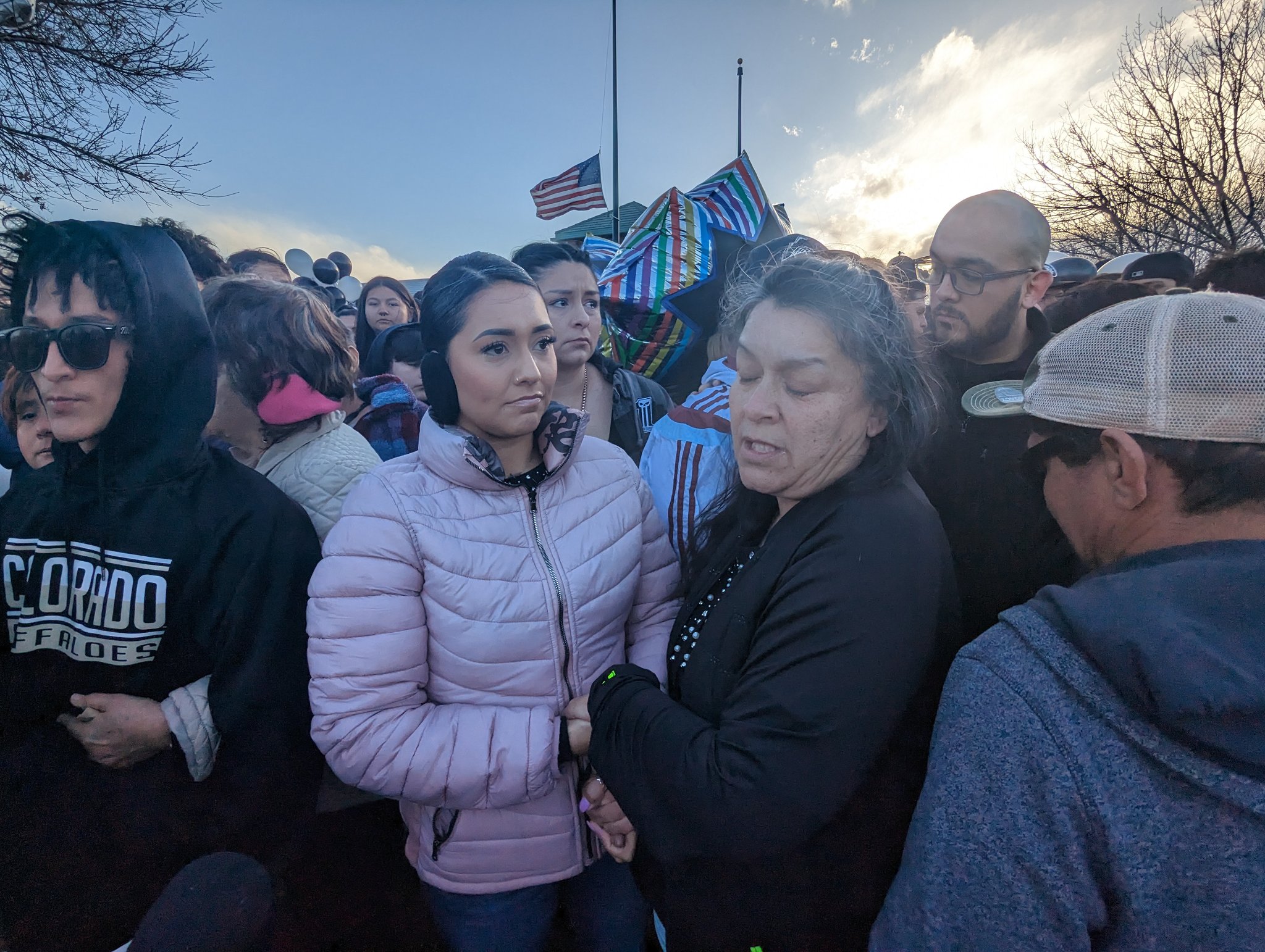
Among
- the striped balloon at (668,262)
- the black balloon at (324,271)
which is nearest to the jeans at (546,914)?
the striped balloon at (668,262)

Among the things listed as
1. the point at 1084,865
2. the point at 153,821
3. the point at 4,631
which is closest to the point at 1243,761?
the point at 1084,865

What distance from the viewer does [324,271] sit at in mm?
7062

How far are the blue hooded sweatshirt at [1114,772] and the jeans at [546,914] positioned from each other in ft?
3.62

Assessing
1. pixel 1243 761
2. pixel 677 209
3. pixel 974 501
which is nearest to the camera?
pixel 1243 761

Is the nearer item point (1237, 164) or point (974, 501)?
point (974, 501)

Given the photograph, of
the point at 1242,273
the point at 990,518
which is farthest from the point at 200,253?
the point at 1242,273

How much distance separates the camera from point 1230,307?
3.12 ft

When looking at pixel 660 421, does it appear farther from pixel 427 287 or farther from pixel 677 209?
pixel 677 209

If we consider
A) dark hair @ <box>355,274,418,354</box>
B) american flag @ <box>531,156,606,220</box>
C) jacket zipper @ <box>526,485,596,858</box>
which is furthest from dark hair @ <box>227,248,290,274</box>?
american flag @ <box>531,156,606,220</box>

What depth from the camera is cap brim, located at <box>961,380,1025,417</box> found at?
Result: 144 cm

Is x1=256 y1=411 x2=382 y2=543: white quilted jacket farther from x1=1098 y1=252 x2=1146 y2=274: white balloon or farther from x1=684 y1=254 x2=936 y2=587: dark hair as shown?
x1=1098 y1=252 x2=1146 y2=274: white balloon

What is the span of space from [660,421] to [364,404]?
181 centimetres

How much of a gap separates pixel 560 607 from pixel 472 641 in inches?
9.3

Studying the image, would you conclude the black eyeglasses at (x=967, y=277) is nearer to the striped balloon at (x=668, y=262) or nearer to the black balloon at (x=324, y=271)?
the striped balloon at (x=668, y=262)
